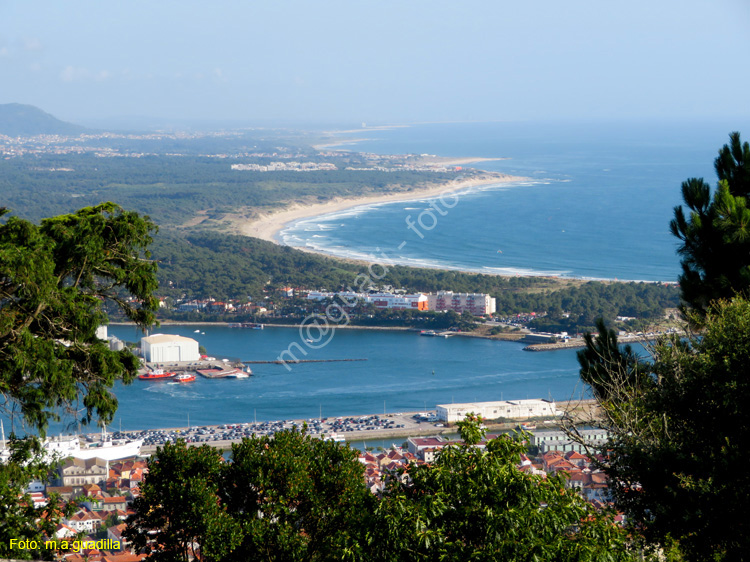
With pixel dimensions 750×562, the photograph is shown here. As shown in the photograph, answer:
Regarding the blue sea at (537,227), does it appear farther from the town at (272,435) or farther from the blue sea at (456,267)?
the town at (272,435)

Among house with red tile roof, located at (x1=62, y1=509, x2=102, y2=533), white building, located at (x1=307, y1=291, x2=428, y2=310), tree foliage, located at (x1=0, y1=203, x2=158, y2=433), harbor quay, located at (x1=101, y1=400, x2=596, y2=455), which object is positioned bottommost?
harbor quay, located at (x1=101, y1=400, x2=596, y2=455)

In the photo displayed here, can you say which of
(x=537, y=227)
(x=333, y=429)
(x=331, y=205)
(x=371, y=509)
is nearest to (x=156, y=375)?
(x=333, y=429)

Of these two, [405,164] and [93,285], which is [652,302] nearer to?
[93,285]

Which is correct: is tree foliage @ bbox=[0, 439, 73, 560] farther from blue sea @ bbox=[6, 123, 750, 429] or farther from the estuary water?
the estuary water

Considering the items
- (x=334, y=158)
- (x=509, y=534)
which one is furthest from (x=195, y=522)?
(x=334, y=158)

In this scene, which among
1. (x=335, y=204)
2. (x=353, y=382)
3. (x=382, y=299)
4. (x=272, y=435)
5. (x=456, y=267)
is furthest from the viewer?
(x=335, y=204)

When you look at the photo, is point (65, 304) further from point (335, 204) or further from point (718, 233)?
point (335, 204)

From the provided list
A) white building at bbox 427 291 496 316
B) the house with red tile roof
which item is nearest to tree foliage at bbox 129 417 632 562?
the house with red tile roof
